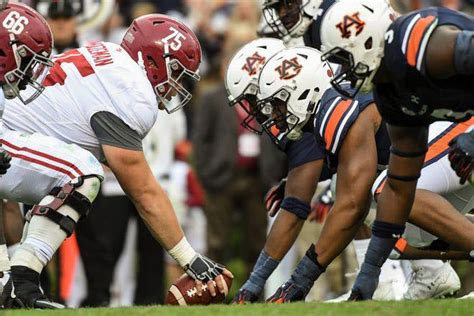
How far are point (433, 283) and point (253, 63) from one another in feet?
5.49

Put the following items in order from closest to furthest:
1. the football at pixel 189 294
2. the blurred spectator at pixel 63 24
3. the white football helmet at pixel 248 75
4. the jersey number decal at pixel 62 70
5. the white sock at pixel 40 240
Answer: the white sock at pixel 40 240 → the football at pixel 189 294 → the jersey number decal at pixel 62 70 → the white football helmet at pixel 248 75 → the blurred spectator at pixel 63 24

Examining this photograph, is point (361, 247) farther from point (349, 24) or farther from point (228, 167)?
point (228, 167)

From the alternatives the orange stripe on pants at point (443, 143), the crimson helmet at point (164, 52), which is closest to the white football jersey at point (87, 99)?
the crimson helmet at point (164, 52)

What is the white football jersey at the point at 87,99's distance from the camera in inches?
316

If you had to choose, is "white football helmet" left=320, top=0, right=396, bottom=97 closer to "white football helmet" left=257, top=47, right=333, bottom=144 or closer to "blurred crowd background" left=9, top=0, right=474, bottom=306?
"white football helmet" left=257, top=47, right=333, bottom=144

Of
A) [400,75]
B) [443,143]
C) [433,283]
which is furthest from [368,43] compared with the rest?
[433,283]

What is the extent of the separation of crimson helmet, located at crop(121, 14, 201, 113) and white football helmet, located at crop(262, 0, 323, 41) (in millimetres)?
754

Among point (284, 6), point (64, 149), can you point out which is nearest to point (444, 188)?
point (284, 6)

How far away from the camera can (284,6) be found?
9.13 metres

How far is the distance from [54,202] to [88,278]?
3487 mm

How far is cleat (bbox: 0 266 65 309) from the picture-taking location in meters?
7.64

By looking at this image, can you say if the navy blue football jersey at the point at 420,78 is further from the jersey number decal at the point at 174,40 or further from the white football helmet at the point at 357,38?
the jersey number decal at the point at 174,40

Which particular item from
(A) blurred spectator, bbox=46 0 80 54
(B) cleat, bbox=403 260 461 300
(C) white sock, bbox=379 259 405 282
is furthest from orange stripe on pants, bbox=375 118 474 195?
(A) blurred spectator, bbox=46 0 80 54

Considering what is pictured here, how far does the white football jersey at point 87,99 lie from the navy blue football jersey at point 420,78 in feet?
4.39
